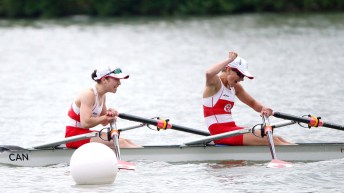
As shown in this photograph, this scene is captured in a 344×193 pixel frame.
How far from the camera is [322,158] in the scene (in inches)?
566

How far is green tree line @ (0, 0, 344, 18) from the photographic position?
57.6 meters

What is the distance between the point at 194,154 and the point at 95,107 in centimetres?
168

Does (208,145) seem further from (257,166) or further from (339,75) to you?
(339,75)

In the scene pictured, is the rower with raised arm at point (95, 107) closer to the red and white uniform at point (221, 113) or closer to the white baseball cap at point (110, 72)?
the white baseball cap at point (110, 72)

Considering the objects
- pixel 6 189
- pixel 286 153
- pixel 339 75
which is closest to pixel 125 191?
pixel 6 189

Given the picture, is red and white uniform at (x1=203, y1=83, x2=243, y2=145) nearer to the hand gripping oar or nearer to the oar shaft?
the oar shaft

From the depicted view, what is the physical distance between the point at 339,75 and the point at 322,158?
1294 centimetres

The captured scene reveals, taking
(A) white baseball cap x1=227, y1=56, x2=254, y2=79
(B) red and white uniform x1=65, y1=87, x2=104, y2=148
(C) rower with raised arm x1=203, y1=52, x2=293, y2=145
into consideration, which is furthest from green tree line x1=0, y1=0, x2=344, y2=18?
(B) red and white uniform x1=65, y1=87, x2=104, y2=148

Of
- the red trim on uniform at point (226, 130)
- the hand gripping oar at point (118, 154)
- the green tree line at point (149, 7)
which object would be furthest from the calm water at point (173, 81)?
the green tree line at point (149, 7)

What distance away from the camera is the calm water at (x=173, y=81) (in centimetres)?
1366

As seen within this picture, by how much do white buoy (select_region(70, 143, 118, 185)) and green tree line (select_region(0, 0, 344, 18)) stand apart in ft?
147

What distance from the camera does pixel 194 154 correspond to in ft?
47.5

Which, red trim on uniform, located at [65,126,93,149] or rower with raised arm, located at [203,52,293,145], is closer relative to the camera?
rower with raised arm, located at [203,52,293,145]

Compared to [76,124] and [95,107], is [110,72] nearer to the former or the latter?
[95,107]
